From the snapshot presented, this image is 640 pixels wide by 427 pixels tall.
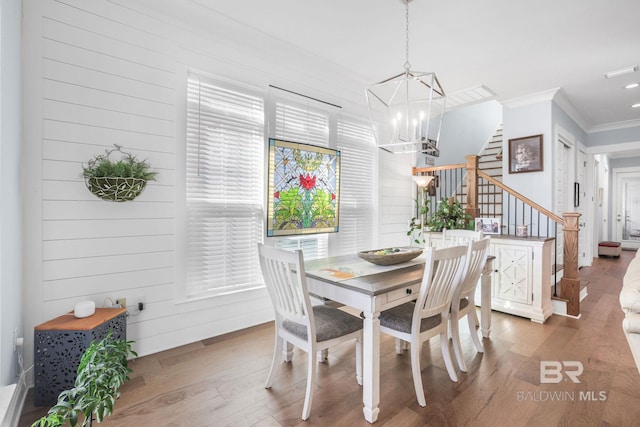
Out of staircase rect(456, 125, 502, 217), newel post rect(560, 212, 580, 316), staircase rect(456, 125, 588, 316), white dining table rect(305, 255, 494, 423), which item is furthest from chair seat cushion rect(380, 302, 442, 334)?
staircase rect(456, 125, 502, 217)

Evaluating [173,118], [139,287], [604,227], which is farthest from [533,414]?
[604,227]

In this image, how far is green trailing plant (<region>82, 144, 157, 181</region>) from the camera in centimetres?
215

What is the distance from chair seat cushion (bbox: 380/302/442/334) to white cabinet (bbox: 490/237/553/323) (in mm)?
1842

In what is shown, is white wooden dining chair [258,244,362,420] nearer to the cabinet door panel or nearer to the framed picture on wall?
the framed picture on wall

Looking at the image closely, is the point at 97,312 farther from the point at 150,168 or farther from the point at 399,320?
the point at 399,320

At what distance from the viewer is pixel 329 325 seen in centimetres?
200

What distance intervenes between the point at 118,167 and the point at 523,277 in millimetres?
3990

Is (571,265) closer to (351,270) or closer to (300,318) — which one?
(351,270)

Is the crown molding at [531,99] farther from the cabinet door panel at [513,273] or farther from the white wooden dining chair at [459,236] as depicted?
the white wooden dining chair at [459,236]

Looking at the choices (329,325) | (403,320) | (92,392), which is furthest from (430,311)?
(92,392)

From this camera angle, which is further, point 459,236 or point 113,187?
point 459,236

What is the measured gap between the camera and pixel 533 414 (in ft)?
6.00

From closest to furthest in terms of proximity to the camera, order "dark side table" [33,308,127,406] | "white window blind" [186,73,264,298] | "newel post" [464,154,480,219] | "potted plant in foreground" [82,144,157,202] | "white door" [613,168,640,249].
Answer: "dark side table" [33,308,127,406]
"potted plant in foreground" [82,144,157,202]
"white window blind" [186,73,264,298]
"newel post" [464,154,480,219]
"white door" [613,168,640,249]

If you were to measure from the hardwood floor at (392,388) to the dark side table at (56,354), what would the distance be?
5.3 inches
